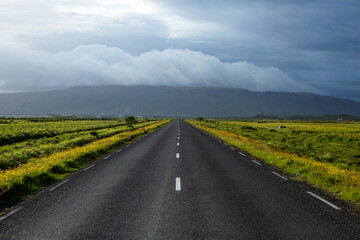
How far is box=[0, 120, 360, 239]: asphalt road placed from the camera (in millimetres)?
5262

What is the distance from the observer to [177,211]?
21.1ft

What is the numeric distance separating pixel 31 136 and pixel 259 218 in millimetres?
35477

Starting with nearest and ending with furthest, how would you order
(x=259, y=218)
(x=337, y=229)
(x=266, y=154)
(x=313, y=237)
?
1. (x=313, y=237)
2. (x=337, y=229)
3. (x=259, y=218)
4. (x=266, y=154)

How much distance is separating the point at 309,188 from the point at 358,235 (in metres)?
4.02

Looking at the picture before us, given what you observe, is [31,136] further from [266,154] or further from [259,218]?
[259,218]

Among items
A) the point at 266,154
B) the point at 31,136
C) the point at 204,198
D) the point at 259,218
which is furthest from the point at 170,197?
the point at 31,136

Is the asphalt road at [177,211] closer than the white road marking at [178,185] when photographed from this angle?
Yes

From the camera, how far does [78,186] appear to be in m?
9.15

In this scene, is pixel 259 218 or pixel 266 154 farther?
pixel 266 154

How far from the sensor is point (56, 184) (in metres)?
9.62

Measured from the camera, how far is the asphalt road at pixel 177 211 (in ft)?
17.3

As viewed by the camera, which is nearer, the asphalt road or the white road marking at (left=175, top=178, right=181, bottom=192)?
the asphalt road

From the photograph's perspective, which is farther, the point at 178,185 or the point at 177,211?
the point at 178,185

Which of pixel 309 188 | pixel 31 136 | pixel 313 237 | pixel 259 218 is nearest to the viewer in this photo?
pixel 313 237
